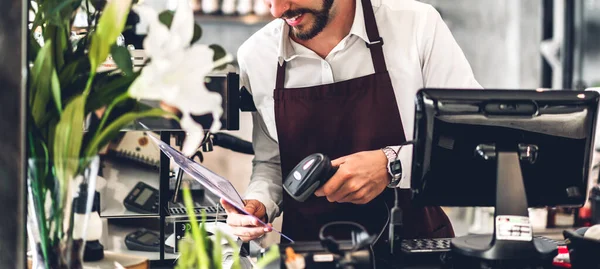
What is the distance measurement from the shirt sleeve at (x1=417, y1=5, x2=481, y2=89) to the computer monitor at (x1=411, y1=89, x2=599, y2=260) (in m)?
0.70

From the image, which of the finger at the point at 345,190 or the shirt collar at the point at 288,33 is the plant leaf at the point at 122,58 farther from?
the shirt collar at the point at 288,33

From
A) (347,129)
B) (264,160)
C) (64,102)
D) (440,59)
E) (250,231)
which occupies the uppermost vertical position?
(440,59)

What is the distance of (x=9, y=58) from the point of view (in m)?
0.87

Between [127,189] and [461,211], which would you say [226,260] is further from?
[461,211]

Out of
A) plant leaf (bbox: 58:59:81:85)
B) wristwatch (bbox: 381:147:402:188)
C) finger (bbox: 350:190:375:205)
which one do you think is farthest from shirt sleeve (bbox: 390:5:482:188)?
plant leaf (bbox: 58:59:81:85)

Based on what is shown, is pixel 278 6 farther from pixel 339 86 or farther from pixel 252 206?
pixel 252 206

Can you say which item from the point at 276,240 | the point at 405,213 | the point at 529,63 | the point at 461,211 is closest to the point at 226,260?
the point at 405,213

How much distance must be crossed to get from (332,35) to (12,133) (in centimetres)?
138

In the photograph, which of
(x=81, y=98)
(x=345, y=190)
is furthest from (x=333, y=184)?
(x=81, y=98)

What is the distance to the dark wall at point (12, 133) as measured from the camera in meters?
0.87

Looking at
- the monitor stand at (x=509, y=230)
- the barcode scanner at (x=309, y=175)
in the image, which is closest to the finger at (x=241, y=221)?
the barcode scanner at (x=309, y=175)

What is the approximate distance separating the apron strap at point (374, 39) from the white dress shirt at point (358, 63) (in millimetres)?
16

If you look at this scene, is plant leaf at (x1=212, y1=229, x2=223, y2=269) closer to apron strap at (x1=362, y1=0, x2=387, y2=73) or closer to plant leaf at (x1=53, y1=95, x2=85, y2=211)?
plant leaf at (x1=53, y1=95, x2=85, y2=211)

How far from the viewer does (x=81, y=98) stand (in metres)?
0.98
